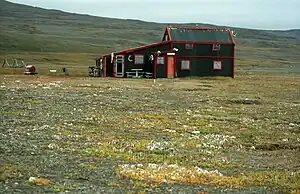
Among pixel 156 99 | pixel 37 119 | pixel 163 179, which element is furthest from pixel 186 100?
pixel 163 179

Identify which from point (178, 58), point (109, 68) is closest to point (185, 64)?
point (178, 58)

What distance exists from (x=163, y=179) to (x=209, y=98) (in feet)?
87.5

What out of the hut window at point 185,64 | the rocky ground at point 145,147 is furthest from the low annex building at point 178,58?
the rocky ground at point 145,147

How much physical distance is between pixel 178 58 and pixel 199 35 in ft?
14.8

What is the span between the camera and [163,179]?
12891 millimetres

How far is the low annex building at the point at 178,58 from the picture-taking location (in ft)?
222

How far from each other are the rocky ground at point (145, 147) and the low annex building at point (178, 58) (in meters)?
34.1

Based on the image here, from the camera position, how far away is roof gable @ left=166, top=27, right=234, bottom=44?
68.8 metres

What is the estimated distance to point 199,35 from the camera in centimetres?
6981

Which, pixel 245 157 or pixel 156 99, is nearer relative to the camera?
pixel 245 157

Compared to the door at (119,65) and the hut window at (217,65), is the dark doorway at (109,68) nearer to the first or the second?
the door at (119,65)

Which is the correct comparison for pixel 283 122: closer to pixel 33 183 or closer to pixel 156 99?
pixel 156 99

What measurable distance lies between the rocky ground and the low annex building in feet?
112

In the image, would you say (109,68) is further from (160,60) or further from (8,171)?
(8,171)
